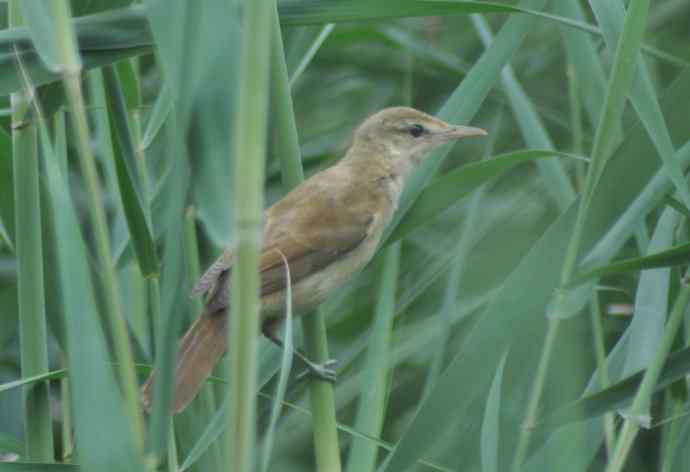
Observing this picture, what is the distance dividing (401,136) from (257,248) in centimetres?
179

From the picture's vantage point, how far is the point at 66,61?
119 cm

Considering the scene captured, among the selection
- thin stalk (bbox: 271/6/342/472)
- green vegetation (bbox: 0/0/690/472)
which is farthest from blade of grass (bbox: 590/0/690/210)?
thin stalk (bbox: 271/6/342/472)

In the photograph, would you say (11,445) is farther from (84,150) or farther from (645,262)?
(645,262)

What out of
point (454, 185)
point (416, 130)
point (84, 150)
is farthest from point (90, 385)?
point (416, 130)

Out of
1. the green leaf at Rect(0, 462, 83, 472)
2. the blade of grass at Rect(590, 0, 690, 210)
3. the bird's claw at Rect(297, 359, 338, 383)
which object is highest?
the blade of grass at Rect(590, 0, 690, 210)

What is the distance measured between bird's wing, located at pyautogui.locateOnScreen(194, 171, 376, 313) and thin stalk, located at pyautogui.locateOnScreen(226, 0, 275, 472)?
1.24 metres

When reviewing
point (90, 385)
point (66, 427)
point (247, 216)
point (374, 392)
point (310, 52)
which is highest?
point (310, 52)

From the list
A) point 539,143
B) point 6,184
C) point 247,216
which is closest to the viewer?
point 247,216

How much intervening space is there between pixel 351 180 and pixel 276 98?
1075mm

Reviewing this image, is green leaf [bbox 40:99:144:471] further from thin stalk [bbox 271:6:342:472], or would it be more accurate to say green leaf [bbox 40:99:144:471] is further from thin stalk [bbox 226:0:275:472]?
thin stalk [bbox 271:6:342:472]

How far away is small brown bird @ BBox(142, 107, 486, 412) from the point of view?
2102mm

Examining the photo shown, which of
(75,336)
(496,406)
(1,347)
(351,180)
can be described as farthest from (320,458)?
(1,347)

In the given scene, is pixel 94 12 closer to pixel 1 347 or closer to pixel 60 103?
pixel 60 103

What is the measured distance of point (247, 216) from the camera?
1.07 metres
